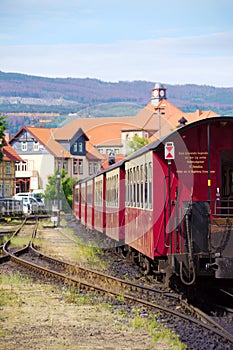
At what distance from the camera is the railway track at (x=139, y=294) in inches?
436

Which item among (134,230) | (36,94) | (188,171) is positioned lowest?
(134,230)

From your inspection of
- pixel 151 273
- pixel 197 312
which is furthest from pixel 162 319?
pixel 151 273

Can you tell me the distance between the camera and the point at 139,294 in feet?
48.0

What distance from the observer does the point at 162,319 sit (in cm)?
1180

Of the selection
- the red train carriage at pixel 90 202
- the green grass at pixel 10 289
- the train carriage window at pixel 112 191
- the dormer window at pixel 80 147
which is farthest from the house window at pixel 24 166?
the green grass at pixel 10 289

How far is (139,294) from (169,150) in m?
3.16

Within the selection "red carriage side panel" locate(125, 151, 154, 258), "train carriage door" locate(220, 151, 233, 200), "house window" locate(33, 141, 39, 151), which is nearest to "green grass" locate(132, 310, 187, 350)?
"red carriage side panel" locate(125, 151, 154, 258)

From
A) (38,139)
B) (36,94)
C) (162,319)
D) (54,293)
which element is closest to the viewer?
(162,319)

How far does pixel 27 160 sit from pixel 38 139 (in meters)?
3.40

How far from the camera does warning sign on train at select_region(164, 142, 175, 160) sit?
43.2 feet

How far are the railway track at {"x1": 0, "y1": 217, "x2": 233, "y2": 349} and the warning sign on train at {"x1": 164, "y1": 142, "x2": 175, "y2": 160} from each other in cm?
258

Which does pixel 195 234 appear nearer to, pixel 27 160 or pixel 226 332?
pixel 226 332

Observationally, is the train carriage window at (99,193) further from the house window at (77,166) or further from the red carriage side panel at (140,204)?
the house window at (77,166)

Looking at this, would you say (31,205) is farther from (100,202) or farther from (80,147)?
(100,202)
